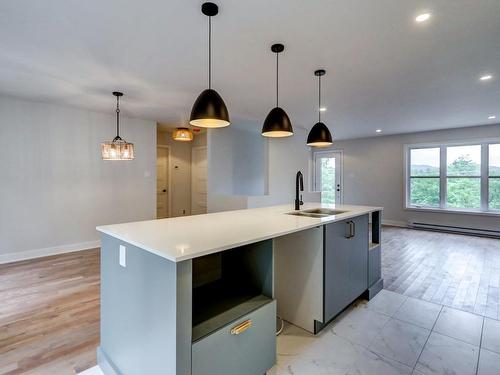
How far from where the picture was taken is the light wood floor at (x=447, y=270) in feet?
9.02

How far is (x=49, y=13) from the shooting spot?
6.25 ft

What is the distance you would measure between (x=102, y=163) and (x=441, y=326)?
5.33 meters

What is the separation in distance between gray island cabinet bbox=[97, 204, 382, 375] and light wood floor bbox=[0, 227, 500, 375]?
52 cm

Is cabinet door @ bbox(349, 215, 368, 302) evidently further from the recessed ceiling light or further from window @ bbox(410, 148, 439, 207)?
window @ bbox(410, 148, 439, 207)

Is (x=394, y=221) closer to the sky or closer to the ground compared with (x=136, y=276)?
closer to the ground

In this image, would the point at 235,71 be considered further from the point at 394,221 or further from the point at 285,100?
the point at 394,221

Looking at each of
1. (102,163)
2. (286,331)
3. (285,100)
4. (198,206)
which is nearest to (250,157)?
(198,206)

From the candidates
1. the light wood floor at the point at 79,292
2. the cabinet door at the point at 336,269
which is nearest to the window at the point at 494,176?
the light wood floor at the point at 79,292

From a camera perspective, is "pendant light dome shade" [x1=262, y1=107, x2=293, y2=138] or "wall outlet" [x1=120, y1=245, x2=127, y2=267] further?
"pendant light dome shade" [x1=262, y1=107, x2=293, y2=138]

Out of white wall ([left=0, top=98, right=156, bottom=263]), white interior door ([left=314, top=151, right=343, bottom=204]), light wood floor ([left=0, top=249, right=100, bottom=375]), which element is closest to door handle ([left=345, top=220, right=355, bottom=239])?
light wood floor ([left=0, top=249, right=100, bottom=375])

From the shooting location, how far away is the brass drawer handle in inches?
A: 53.4

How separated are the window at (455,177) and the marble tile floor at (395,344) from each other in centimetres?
472

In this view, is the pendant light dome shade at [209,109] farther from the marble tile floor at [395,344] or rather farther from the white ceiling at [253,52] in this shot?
the marble tile floor at [395,344]

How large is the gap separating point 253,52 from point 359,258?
2233 mm
